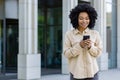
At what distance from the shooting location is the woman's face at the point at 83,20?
3.96 metres

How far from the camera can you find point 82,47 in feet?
12.5

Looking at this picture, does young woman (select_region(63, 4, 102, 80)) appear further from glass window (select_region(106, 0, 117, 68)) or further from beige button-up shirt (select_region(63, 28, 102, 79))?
glass window (select_region(106, 0, 117, 68))

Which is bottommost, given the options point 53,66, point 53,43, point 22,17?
point 53,66

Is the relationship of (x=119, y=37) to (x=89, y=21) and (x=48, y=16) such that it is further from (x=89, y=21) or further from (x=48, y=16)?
(x=89, y=21)

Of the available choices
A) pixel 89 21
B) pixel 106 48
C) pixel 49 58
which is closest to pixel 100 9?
pixel 106 48

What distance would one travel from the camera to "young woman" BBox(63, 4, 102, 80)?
389 cm

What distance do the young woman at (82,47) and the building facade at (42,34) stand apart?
37.6 feet

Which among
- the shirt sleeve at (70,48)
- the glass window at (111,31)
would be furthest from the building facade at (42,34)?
the shirt sleeve at (70,48)

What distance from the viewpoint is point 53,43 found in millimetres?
23547

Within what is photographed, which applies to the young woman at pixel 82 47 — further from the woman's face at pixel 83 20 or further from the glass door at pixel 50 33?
the glass door at pixel 50 33

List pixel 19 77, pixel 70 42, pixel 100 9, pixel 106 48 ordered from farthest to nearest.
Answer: pixel 106 48, pixel 100 9, pixel 19 77, pixel 70 42

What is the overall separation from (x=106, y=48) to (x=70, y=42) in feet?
64.2

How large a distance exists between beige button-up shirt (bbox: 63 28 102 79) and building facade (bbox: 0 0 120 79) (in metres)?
11.5

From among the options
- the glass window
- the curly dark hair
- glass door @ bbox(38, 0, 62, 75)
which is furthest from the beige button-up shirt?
the glass window
